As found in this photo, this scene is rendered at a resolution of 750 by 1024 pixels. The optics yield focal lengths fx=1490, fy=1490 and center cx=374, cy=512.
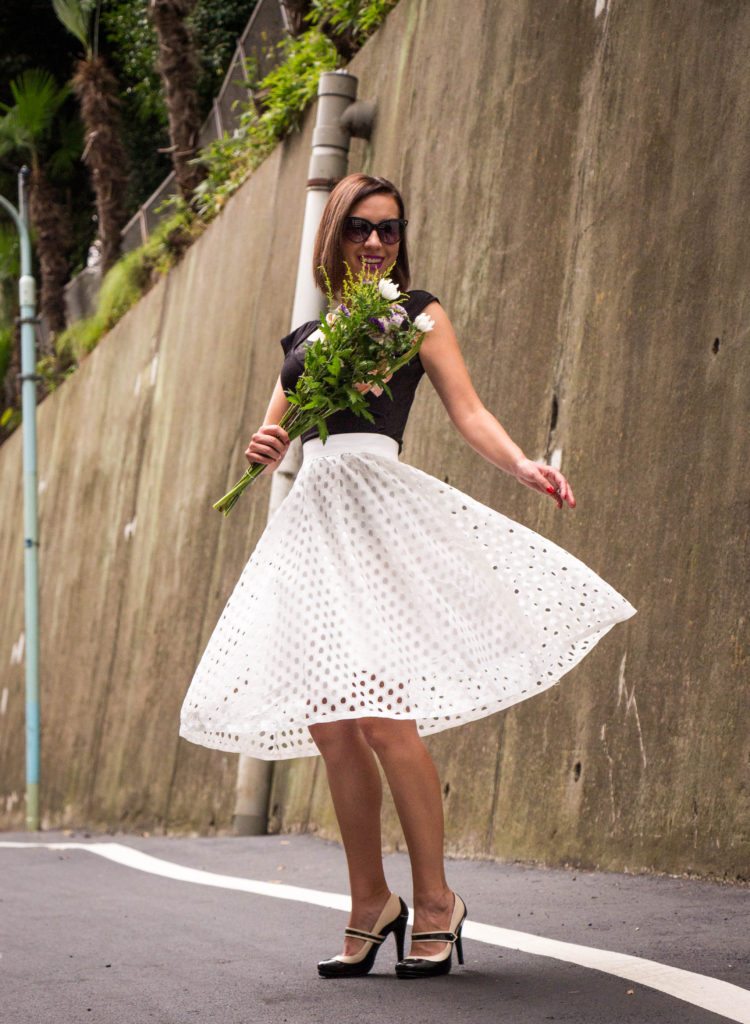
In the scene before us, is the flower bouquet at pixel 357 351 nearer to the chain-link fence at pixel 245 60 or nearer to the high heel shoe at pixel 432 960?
the high heel shoe at pixel 432 960

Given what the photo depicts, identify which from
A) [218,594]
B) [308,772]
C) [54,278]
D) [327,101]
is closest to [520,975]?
[308,772]

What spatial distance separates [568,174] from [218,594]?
571cm

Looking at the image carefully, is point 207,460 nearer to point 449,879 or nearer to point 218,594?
point 218,594

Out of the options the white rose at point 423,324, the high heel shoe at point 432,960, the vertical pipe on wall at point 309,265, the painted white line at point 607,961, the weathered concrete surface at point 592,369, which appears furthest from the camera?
the vertical pipe on wall at point 309,265

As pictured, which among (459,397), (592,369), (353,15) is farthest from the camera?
(353,15)

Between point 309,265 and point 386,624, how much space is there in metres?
6.01

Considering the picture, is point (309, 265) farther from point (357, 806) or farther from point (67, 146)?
point (67, 146)

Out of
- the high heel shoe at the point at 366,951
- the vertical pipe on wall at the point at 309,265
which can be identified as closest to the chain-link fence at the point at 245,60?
the vertical pipe on wall at the point at 309,265

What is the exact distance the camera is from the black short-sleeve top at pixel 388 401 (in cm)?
398

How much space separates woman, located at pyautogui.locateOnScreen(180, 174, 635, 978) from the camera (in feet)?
12.1

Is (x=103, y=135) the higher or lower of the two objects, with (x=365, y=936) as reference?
higher

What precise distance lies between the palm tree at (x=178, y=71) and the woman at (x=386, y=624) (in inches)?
560

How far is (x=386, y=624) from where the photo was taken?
12.3 ft

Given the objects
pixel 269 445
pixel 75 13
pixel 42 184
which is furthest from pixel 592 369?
pixel 42 184
